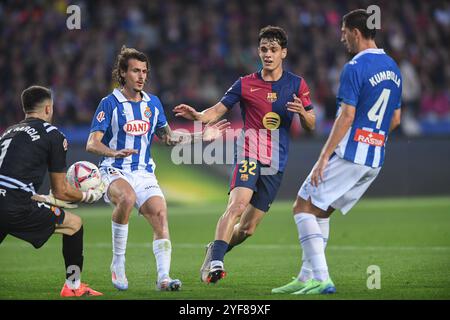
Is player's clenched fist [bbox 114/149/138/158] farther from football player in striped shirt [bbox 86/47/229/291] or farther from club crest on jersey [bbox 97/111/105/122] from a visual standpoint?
club crest on jersey [bbox 97/111/105/122]

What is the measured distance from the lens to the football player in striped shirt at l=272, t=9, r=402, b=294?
7391 millimetres

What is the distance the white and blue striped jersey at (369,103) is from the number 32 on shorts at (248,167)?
1.25m

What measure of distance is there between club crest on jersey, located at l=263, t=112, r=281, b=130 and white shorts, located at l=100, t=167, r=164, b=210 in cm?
130

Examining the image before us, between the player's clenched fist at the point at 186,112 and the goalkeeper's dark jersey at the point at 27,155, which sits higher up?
the player's clenched fist at the point at 186,112

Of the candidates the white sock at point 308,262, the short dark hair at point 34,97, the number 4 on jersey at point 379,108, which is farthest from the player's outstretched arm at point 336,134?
the short dark hair at point 34,97

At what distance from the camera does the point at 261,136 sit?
8742 millimetres

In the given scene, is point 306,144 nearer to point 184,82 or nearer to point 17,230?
point 184,82

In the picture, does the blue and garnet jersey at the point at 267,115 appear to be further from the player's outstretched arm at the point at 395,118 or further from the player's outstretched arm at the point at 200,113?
the player's outstretched arm at the point at 395,118

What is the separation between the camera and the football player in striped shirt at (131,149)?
818cm

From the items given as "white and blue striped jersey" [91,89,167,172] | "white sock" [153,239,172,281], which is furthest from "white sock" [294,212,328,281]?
"white and blue striped jersey" [91,89,167,172]

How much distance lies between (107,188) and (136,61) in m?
1.31

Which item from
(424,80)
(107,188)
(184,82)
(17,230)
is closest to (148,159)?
(107,188)

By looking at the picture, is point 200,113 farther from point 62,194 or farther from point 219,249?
point 62,194
